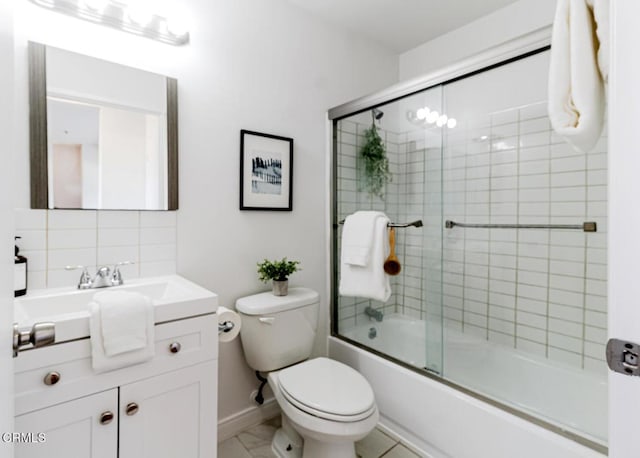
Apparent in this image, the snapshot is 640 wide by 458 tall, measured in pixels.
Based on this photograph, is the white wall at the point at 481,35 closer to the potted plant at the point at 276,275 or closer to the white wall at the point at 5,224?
the potted plant at the point at 276,275

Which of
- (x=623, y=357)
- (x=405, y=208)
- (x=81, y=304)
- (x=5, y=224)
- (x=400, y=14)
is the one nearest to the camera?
(x=5, y=224)

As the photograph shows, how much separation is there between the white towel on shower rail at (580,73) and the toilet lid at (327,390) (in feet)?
3.90

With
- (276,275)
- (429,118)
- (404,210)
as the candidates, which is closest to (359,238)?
(404,210)

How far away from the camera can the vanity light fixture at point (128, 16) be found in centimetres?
130

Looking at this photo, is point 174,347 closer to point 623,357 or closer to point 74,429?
point 74,429

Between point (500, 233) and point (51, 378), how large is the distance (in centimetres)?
217

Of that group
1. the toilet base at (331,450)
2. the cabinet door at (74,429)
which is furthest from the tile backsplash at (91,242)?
the toilet base at (331,450)

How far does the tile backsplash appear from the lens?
1259 millimetres

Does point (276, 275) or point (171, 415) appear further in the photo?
point (276, 275)

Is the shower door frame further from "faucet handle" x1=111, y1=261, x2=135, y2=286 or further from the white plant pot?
"faucet handle" x1=111, y1=261, x2=135, y2=286

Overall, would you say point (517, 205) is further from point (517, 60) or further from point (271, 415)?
point (271, 415)

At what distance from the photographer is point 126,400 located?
1045mm

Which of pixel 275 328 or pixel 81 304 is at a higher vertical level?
pixel 81 304

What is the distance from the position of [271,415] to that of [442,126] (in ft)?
6.22
